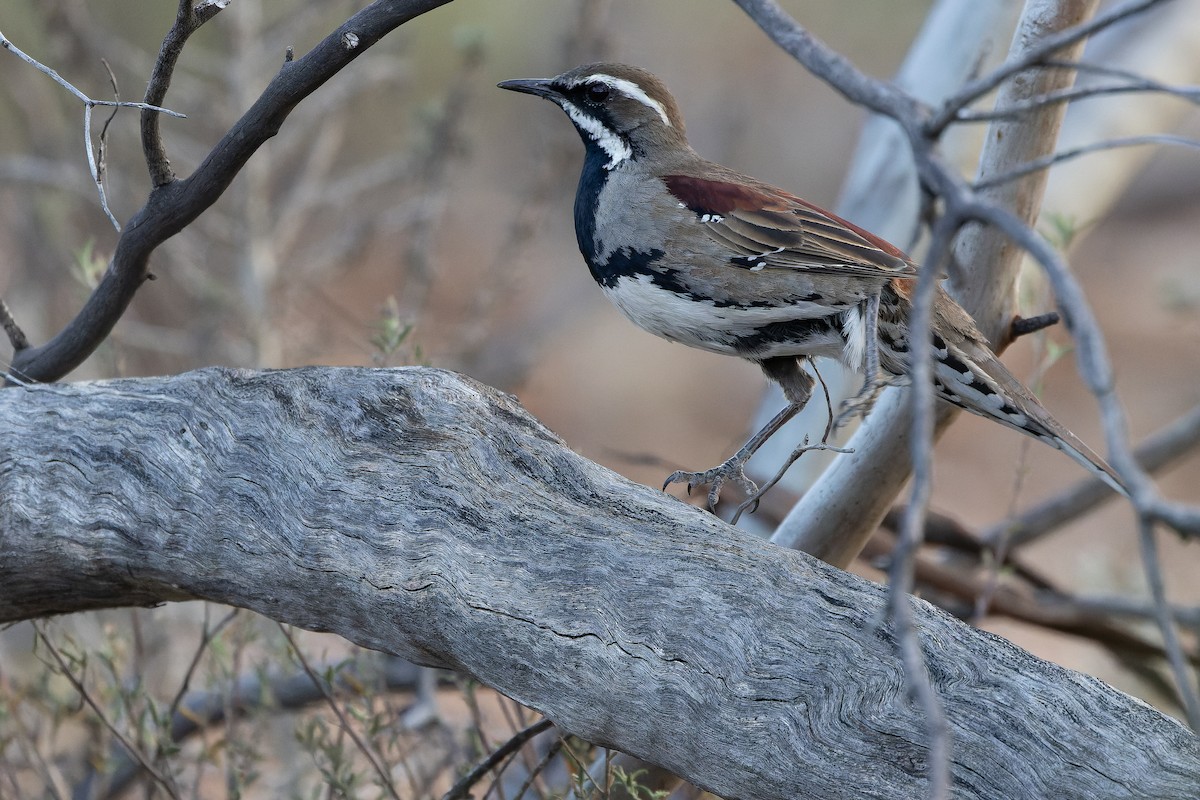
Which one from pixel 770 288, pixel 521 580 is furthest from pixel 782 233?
pixel 521 580

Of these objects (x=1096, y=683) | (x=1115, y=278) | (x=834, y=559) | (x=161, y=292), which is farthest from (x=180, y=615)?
(x=1115, y=278)

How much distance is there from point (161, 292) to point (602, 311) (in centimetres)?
561

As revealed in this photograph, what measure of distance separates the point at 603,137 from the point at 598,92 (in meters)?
0.16

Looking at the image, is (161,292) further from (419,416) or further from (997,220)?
(997,220)

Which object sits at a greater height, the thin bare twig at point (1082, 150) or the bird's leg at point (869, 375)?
the bird's leg at point (869, 375)

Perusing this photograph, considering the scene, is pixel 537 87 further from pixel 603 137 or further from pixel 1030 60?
pixel 1030 60

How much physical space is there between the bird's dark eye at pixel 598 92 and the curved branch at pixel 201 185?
4.04ft

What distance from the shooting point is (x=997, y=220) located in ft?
4.39

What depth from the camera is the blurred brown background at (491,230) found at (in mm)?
6566

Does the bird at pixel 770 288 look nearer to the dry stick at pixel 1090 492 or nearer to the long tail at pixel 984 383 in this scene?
the long tail at pixel 984 383

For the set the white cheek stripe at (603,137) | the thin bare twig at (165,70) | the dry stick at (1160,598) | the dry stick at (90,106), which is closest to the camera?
the dry stick at (1160,598)

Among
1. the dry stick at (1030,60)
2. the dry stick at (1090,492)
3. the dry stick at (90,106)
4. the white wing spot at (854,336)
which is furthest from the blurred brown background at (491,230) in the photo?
the dry stick at (1030,60)

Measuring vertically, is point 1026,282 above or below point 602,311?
below

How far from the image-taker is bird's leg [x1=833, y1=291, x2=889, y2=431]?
203 centimetres
